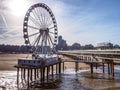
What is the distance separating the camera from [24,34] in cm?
5344

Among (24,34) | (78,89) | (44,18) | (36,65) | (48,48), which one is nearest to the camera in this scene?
(78,89)

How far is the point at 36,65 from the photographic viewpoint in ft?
159

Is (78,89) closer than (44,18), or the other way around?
(78,89)

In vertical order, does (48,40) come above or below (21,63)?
above

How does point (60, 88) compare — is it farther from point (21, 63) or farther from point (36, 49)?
point (36, 49)

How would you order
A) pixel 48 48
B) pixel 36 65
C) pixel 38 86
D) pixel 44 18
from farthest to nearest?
pixel 48 48, pixel 44 18, pixel 36 65, pixel 38 86

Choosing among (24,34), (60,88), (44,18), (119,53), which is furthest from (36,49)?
(119,53)

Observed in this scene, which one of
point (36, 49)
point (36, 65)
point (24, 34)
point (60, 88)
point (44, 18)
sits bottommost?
point (60, 88)

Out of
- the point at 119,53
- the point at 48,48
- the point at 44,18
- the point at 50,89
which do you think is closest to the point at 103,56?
the point at 119,53

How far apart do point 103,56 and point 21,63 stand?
2731 centimetres

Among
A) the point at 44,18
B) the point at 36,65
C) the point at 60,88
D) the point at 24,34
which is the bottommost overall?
the point at 60,88

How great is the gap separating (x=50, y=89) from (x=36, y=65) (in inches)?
357

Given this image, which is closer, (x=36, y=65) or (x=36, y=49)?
(x=36, y=65)

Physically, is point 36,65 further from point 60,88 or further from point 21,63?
point 60,88
